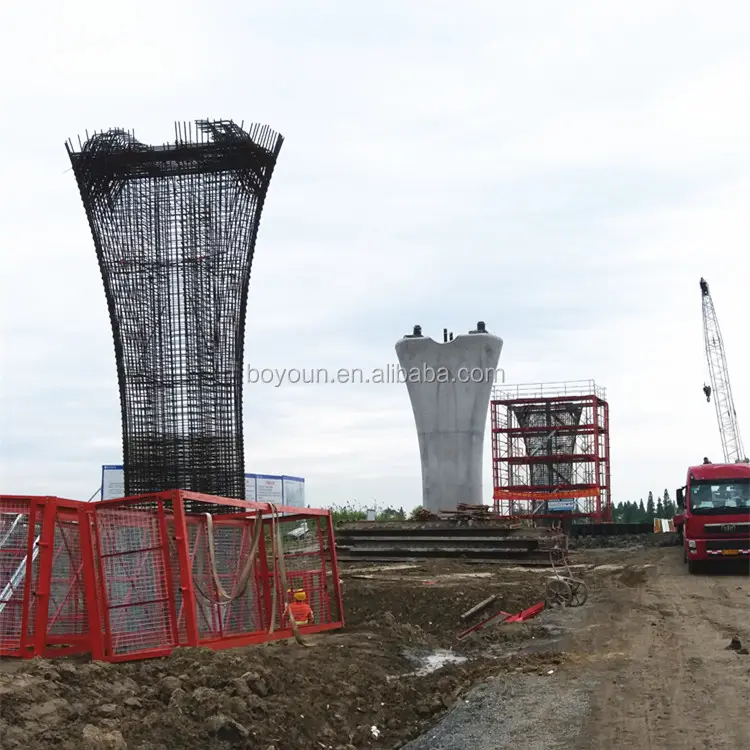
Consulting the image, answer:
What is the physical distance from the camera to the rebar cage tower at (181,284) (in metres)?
21.0

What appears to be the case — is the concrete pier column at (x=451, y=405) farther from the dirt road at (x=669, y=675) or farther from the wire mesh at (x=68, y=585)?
the wire mesh at (x=68, y=585)

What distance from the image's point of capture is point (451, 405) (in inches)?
1347

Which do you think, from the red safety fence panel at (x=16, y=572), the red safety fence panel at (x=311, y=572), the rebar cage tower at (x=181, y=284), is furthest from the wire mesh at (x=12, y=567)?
the rebar cage tower at (x=181, y=284)

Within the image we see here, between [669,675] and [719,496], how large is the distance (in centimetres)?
1334

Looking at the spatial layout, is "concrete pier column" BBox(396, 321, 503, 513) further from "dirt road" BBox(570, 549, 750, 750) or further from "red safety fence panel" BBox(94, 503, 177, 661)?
"red safety fence panel" BBox(94, 503, 177, 661)

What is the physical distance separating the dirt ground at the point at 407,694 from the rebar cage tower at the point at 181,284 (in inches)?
336

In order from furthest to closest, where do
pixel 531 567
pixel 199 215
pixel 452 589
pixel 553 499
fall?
pixel 553 499
pixel 531 567
pixel 199 215
pixel 452 589

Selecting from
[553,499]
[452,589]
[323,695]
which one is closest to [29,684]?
[323,695]

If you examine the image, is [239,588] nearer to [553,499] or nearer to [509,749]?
[509,749]

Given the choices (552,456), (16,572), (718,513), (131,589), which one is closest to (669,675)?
(131,589)

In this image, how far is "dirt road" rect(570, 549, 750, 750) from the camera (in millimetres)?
7613

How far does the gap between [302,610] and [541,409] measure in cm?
4158

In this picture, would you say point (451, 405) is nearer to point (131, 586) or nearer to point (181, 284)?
point (181, 284)

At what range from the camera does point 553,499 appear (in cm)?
5356
